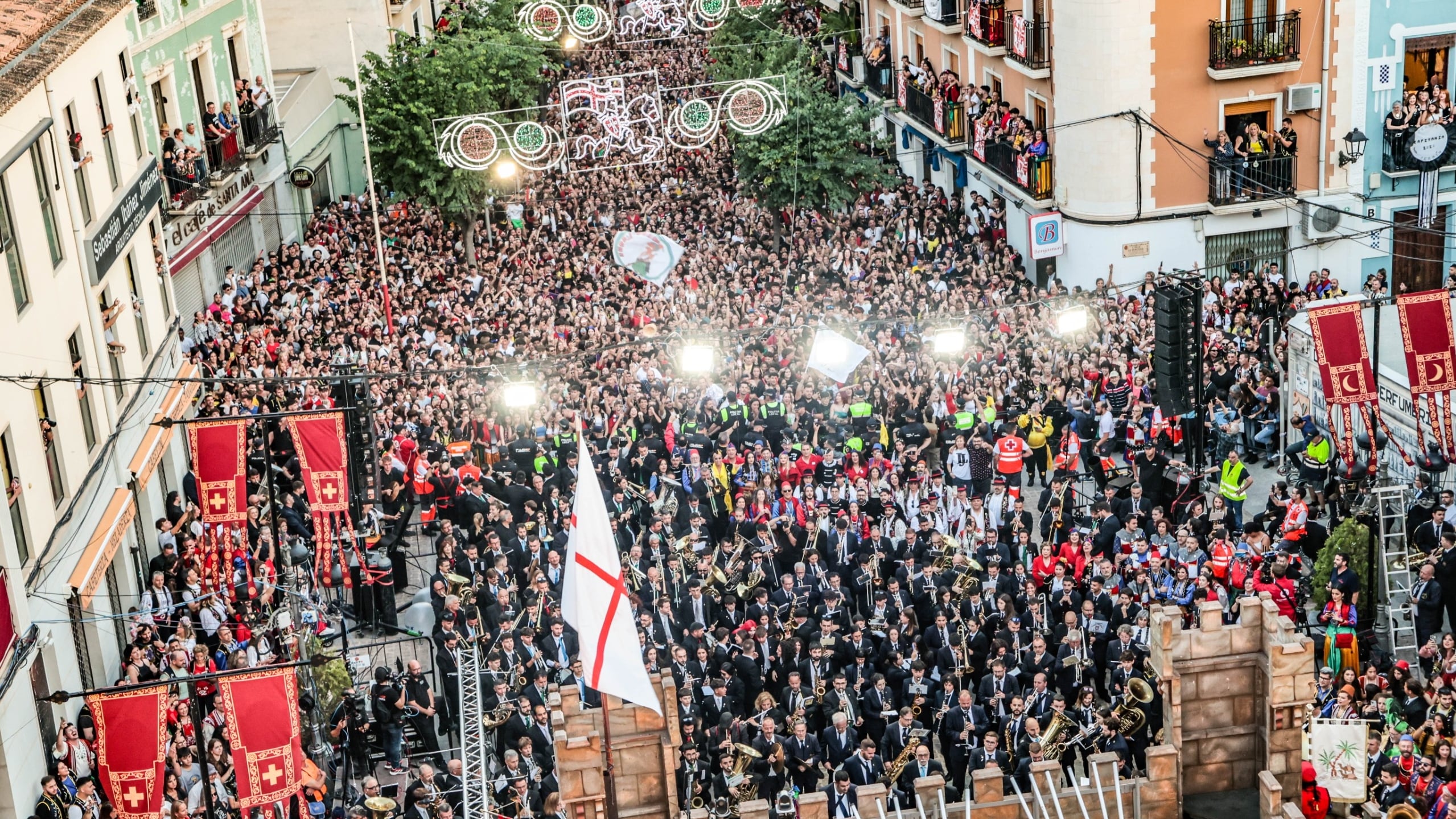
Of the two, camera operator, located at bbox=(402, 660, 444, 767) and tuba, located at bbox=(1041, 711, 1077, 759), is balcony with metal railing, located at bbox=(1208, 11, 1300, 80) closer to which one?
tuba, located at bbox=(1041, 711, 1077, 759)

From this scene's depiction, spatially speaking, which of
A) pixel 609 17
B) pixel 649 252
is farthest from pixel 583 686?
pixel 609 17

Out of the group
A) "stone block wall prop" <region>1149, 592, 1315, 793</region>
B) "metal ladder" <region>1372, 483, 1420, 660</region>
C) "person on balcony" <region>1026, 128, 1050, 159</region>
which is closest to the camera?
"stone block wall prop" <region>1149, 592, 1315, 793</region>

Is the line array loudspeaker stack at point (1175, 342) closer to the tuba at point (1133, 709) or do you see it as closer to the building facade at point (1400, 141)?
the tuba at point (1133, 709)

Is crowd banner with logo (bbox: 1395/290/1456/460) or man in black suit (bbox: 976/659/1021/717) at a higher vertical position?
crowd banner with logo (bbox: 1395/290/1456/460)

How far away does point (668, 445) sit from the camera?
26.6 metres

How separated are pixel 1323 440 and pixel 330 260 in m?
21.5

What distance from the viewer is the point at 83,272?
82.2 ft

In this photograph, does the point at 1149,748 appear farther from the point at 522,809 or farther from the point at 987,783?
the point at 522,809

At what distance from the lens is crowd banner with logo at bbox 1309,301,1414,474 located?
901 inches

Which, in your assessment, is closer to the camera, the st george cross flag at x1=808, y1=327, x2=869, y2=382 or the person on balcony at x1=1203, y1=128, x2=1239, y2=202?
the st george cross flag at x1=808, y1=327, x2=869, y2=382

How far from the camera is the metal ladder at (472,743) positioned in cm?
1733

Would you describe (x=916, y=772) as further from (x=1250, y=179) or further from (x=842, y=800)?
(x=1250, y=179)

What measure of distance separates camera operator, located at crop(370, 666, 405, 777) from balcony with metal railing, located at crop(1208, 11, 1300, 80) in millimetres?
20020

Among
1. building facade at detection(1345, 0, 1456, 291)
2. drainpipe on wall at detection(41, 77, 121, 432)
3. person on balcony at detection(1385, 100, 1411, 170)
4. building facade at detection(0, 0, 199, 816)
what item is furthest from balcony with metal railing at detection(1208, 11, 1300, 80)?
drainpipe on wall at detection(41, 77, 121, 432)
